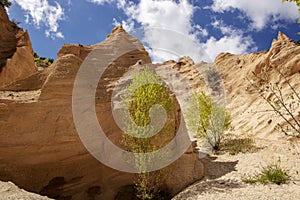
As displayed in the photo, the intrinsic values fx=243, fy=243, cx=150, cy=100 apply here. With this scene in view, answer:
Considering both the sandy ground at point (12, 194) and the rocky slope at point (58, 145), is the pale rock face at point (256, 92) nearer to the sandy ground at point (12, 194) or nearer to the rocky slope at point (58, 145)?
the rocky slope at point (58, 145)

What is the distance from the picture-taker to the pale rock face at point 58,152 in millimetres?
12883

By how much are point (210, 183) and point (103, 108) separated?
7.51 m

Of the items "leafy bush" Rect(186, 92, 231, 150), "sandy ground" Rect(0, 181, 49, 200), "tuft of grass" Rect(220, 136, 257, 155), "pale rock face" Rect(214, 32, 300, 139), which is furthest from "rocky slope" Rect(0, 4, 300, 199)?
"pale rock face" Rect(214, 32, 300, 139)

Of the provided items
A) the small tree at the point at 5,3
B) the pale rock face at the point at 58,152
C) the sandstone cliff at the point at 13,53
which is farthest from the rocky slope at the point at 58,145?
the small tree at the point at 5,3

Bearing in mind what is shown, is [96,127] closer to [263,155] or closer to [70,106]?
[70,106]

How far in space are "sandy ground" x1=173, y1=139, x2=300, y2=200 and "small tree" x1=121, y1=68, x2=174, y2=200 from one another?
1630mm

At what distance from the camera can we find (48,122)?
1357cm

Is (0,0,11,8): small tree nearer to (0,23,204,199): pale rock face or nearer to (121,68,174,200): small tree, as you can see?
(0,23,204,199): pale rock face

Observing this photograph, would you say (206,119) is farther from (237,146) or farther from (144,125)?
(144,125)

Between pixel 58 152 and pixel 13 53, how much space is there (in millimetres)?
22751

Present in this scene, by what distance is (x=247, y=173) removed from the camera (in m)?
14.7

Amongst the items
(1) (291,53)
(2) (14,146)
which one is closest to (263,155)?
(2) (14,146)

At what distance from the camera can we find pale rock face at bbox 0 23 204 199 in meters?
12.9

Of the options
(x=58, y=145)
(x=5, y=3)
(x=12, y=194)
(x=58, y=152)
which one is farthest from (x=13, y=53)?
(x=12, y=194)
